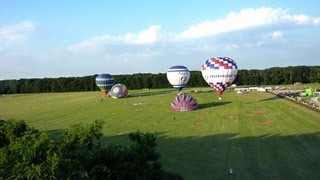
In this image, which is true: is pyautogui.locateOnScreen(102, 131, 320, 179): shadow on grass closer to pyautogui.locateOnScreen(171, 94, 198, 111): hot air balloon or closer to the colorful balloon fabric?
pyautogui.locateOnScreen(171, 94, 198, 111): hot air balloon

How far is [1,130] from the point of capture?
18453 mm

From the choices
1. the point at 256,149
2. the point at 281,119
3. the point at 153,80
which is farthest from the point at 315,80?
the point at 256,149

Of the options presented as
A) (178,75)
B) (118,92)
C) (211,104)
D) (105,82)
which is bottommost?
(211,104)

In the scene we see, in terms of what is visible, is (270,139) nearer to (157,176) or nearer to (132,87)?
(157,176)

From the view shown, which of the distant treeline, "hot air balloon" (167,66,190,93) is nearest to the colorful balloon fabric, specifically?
"hot air balloon" (167,66,190,93)

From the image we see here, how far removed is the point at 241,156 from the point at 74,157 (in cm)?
1600

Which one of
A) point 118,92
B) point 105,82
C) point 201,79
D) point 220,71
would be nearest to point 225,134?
point 220,71

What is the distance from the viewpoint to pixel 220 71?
54156 mm

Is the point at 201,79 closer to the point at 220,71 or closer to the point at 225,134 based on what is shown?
the point at 220,71

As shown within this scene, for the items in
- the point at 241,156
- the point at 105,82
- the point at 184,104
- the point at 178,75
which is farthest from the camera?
the point at 105,82

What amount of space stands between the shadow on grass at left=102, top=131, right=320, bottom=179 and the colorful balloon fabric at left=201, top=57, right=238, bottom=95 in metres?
20.2

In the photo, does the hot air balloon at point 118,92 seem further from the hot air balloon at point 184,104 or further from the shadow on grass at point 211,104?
the hot air balloon at point 184,104

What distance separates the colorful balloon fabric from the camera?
53938 mm

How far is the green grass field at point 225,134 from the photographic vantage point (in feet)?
82.4
